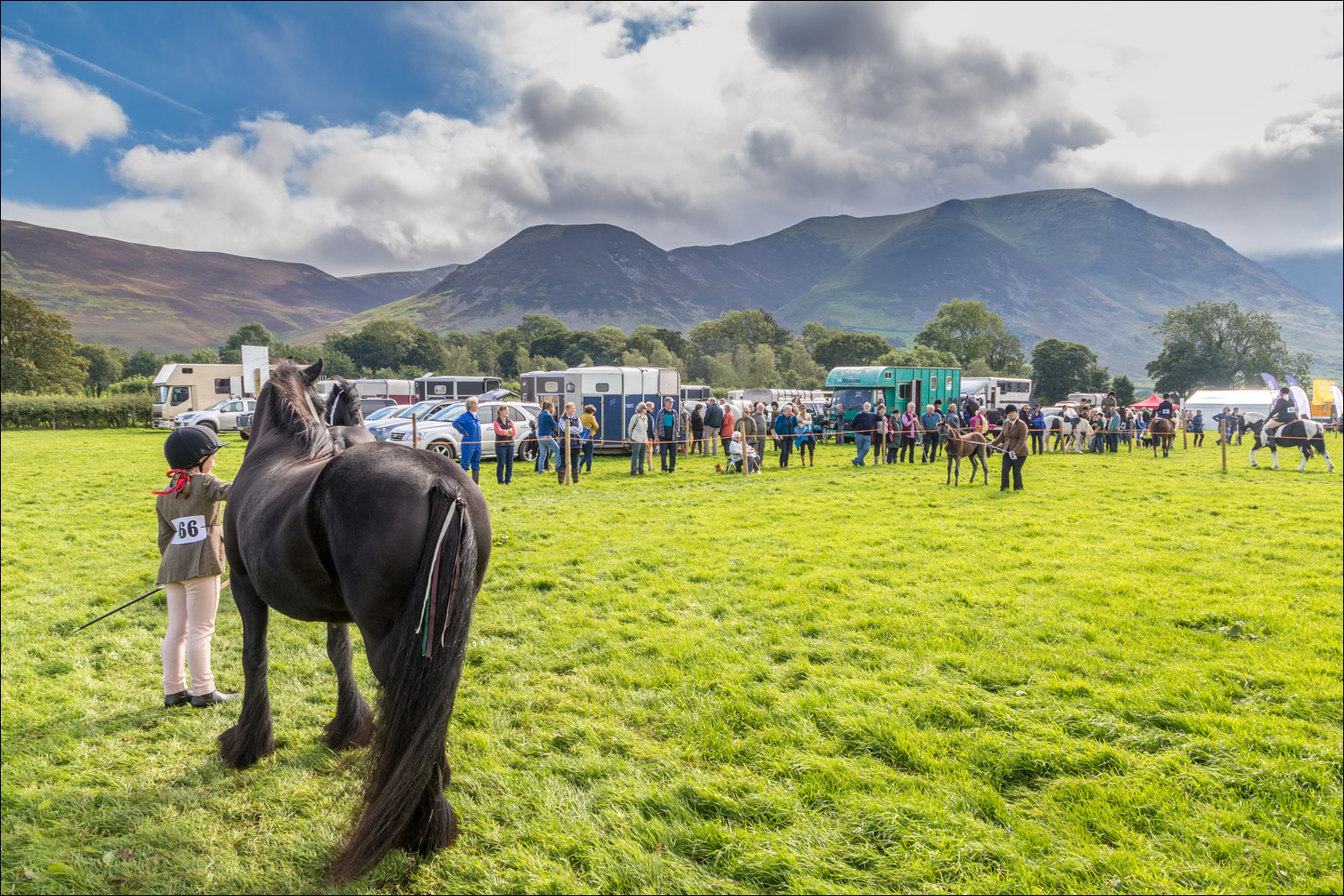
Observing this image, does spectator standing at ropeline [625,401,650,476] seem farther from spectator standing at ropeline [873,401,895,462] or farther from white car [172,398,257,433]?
white car [172,398,257,433]

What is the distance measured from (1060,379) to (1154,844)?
329ft

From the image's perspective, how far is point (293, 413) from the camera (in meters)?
3.64

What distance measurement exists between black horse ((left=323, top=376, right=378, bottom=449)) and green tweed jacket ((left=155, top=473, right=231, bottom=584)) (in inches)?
40.5

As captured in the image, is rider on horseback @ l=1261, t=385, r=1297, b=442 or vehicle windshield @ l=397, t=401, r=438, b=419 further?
rider on horseback @ l=1261, t=385, r=1297, b=442

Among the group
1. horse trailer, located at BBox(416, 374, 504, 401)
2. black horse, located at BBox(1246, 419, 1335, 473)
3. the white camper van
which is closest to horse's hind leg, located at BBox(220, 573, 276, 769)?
horse trailer, located at BBox(416, 374, 504, 401)

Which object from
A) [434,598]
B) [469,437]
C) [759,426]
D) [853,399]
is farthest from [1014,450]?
[853,399]

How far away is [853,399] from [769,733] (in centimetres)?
2641

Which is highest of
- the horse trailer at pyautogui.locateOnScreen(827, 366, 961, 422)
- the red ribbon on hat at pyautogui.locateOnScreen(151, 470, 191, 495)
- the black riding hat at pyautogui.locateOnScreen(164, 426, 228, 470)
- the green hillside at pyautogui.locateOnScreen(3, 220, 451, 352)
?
the green hillside at pyautogui.locateOnScreen(3, 220, 451, 352)

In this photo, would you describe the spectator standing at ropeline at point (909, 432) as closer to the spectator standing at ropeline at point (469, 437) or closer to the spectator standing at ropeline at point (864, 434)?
the spectator standing at ropeline at point (864, 434)

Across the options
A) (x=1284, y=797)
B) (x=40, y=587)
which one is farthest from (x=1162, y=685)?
(x=40, y=587)

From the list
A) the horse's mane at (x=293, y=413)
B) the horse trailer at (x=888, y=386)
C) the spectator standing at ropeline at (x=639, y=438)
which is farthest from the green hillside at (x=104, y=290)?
the horse's mane at (x=293, y=413)

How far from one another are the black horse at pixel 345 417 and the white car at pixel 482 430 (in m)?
5.50

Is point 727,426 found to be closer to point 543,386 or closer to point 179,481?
point 543,386

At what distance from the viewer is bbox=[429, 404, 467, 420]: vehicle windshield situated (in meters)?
13.7
